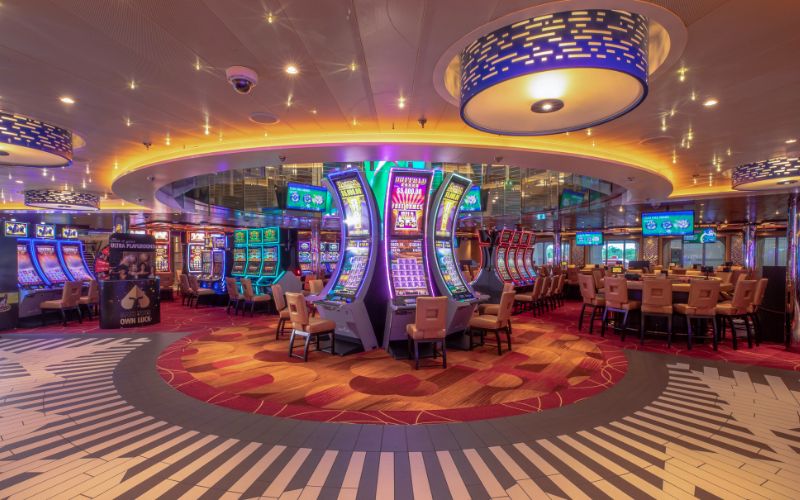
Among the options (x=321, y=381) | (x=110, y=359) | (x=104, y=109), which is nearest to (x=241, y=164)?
(x=104, y=109)

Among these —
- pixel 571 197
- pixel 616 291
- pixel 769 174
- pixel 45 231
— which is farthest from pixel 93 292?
pixel 769 174

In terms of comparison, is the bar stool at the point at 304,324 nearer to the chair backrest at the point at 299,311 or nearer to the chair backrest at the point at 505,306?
the chair backrest at the point at 299,311

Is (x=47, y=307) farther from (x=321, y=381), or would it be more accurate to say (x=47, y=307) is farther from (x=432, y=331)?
(x=432, y=331)

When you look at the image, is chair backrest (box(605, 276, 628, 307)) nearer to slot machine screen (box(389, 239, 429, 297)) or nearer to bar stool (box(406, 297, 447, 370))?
slot machine screen (box(389, 239, 429, 297))

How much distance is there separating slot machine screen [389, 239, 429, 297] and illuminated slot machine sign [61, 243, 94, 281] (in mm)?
8503

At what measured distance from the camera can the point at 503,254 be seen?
10977 mm

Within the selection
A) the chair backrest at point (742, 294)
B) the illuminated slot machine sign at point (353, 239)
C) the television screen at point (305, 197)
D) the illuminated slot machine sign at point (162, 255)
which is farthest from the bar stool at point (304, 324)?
the illuminated slot machine sign at point (162, 255)

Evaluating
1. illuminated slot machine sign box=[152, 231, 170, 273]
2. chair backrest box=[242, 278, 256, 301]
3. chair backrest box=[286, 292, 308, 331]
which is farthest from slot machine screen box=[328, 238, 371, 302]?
illuminated slot machine sign box=[152, 231, 170, 273]

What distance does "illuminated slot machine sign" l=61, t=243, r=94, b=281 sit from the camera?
9.27 meters

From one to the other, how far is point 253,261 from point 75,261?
4.23m

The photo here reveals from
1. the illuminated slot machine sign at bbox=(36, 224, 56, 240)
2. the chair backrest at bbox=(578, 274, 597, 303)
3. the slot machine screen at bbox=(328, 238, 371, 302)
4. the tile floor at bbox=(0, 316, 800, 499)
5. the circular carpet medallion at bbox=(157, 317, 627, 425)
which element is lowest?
the circular carpet medallion at bbox=(157, 317, 627, 425)

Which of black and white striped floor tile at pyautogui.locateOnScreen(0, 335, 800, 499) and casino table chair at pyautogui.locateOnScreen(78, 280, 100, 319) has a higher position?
casino table chair at pyautogui.locateOnScreen(78, 280, 100, 319)

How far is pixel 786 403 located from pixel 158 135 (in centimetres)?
860

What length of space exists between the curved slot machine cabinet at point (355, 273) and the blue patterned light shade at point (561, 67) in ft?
7.58
